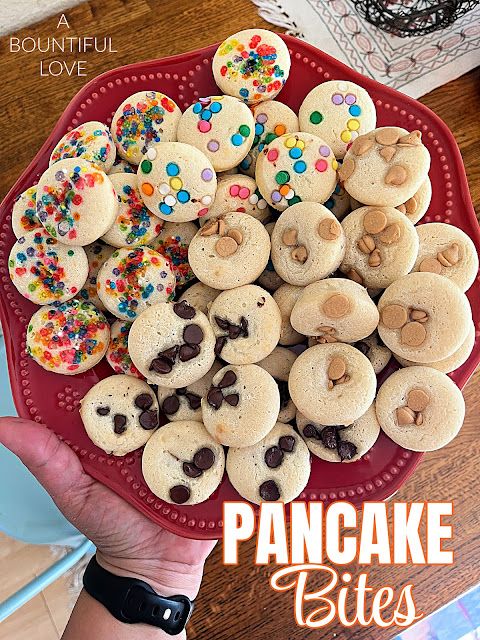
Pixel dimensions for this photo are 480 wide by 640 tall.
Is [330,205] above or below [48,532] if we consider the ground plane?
above

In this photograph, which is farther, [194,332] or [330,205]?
[330,205]

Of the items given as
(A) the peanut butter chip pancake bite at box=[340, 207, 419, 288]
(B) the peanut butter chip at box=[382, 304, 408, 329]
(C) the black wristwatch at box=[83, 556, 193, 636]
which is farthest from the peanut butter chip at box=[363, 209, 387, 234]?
(C) the black wristwatch at box=[83, 556, 193, 636]

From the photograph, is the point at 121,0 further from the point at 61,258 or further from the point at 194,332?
the point at 194,332

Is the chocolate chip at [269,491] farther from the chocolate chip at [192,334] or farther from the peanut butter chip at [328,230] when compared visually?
the peanut butter chip at [328,230]

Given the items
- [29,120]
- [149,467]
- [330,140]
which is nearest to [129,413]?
[149,467]

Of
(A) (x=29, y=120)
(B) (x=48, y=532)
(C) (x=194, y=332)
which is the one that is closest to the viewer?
(C) (x=194, y=332)

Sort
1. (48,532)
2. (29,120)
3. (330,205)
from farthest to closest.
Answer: (29,120) < (48,532) < (330,205)
